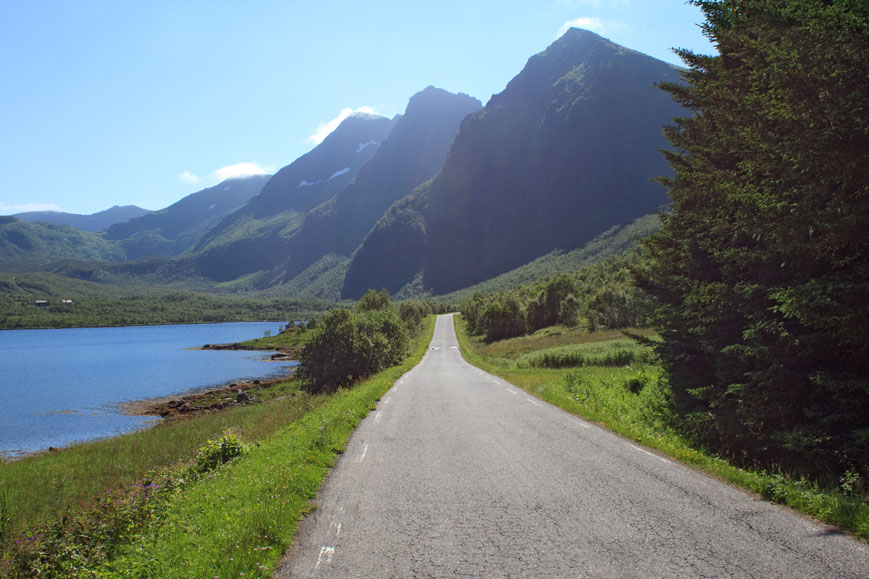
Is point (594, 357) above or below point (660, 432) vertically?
below

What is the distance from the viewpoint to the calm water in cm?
3928

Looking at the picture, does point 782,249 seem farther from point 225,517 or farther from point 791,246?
point 225,517

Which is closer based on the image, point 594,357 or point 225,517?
point 225,517

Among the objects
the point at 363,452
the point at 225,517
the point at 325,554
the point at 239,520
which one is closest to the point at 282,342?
the point at 363,452

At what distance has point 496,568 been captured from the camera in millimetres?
4859

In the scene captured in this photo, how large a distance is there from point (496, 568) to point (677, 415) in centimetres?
931

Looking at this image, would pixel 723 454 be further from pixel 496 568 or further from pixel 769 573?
pixel 496 568

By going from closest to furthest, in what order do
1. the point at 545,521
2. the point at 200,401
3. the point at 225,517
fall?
1. the point at 545,521
2. the point at 225,517
3. the point at 200,401

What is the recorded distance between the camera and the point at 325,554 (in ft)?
17.5

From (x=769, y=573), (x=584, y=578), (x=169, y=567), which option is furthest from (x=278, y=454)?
(x=769, y=573)

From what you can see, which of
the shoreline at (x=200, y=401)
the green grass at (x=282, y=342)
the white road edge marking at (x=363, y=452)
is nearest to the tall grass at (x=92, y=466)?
the white road edge marking at (x=363, y=452)

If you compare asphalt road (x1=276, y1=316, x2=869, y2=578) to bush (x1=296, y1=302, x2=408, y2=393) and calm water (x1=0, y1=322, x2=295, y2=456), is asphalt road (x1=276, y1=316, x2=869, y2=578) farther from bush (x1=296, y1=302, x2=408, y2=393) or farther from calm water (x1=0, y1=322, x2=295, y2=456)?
calm water (x1=0, y1=322, x2=295, y2=456)

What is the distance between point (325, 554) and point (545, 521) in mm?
2585

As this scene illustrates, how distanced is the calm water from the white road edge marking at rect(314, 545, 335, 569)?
36.5 metres
